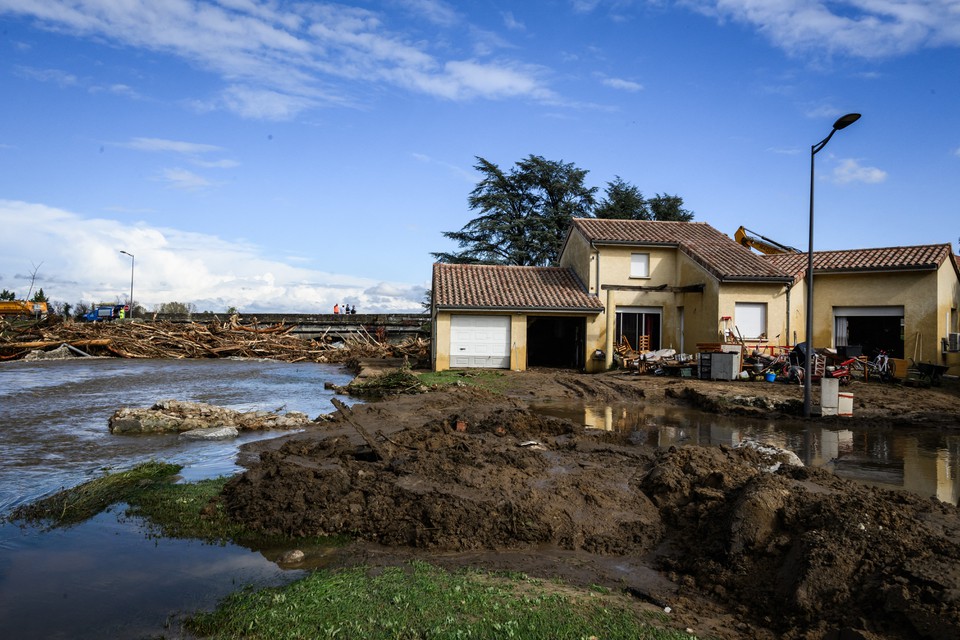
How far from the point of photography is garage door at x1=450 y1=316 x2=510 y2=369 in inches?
1010

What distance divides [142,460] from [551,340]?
22830 millimetres

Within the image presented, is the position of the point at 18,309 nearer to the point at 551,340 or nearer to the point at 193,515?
the point at 551,340

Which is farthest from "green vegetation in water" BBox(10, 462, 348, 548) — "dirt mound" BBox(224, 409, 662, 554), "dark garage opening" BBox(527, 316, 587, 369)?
"dark garage opening" BBox(527, 316, 587, 369)

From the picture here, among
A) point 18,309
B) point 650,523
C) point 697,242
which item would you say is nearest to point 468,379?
point 697,242

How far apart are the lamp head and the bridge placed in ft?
107

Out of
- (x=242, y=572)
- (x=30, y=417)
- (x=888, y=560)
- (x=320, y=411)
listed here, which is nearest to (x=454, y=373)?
(x=320, y=411)

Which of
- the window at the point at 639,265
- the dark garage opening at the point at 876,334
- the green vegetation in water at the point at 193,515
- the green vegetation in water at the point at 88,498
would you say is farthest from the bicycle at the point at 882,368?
the green vegetation in water at the point at 88,498

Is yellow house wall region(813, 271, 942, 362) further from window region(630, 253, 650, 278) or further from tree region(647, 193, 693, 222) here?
tree region(647, 193, 693, 222)

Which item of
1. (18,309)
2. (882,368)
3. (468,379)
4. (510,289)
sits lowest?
(468,379)

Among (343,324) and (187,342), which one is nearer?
(187,342)

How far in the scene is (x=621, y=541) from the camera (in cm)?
700

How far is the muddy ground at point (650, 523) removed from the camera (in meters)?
5.03

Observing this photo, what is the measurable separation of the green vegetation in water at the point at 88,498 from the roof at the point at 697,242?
69.1ft

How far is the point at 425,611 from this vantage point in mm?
5035
